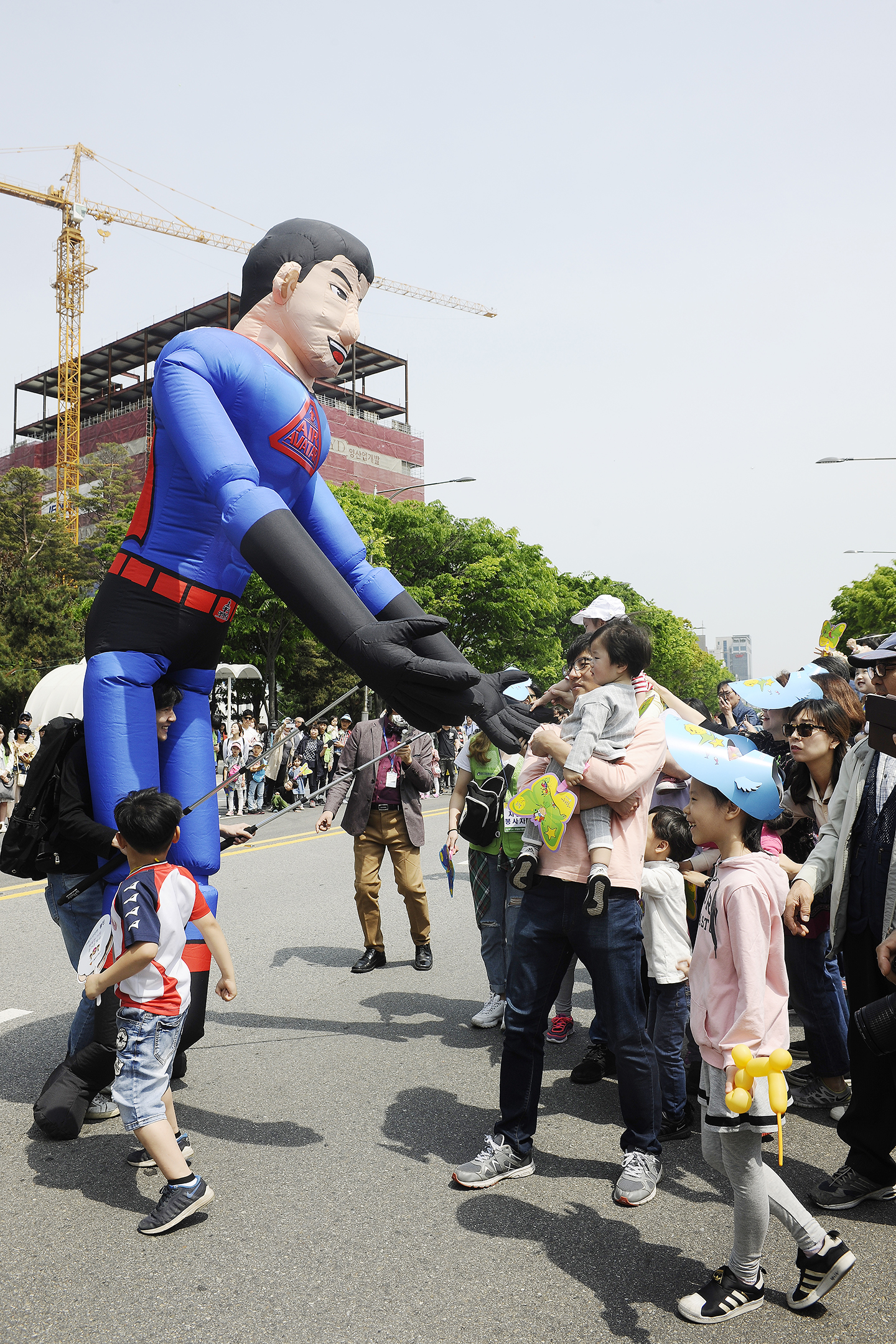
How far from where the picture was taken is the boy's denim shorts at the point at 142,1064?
9.86ft

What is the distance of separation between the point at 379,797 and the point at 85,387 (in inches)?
2643

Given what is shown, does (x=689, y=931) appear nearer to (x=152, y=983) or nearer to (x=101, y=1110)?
(x=152, y=983)

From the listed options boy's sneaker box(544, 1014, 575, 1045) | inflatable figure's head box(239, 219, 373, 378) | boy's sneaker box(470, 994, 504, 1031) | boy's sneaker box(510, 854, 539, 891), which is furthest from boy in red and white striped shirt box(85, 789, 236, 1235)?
boy's sneaker box(544, 1014, 575, 1045)

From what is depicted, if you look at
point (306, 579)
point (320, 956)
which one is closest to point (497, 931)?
point (320, 956)

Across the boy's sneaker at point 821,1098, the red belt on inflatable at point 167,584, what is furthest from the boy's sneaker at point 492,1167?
the red belt on inflatable at point 167,584

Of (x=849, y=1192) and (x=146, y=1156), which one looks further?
(x=146, y=1156)

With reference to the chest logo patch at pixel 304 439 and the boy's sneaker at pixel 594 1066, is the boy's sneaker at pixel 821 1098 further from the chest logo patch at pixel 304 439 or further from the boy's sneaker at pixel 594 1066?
the chest logo patch at pixel 304 439

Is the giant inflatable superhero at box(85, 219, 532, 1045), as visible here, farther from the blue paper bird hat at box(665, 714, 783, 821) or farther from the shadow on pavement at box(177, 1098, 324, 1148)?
the blue paper bird hat at box(665, 714, 783, 821)

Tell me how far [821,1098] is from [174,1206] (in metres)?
2.57

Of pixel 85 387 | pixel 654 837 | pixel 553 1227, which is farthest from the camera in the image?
pixel 85 387

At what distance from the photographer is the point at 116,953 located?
3.09 m

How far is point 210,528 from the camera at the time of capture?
140 inches

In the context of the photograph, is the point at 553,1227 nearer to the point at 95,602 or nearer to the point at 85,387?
the point at 95,602

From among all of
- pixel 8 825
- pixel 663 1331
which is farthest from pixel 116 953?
pixel 663 1331
